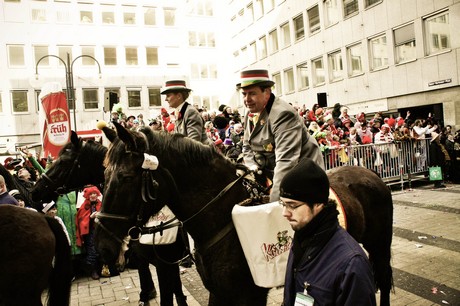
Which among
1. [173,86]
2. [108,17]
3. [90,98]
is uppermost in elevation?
[108,17]

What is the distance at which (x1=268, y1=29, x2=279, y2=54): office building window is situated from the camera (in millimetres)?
32906

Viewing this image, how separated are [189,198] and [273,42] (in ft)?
107

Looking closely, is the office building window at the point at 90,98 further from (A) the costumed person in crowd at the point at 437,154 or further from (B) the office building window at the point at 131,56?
(A) the costumed person in crowd at the point at 437,154

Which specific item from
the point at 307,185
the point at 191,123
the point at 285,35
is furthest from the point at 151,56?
the point at 307,185

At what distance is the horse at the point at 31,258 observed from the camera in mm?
3465

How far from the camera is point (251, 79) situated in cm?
324

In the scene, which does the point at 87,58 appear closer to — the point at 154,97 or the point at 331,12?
the point at 154,97

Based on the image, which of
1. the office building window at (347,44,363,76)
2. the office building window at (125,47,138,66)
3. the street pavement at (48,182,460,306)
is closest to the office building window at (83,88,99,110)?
the office building window at (125,47,138,66)

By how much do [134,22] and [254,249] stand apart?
37659 mm

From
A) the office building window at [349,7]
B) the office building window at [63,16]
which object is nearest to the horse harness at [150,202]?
the office building window at [349,7]

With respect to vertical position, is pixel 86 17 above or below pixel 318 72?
above

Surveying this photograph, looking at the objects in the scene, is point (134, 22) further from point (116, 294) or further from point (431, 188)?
point (116, 294)

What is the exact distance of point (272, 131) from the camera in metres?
3.25

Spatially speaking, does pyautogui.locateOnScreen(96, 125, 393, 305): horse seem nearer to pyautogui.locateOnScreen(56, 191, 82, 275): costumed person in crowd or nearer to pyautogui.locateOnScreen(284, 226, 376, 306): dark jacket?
pyautogui.locateOnScreen(284, 226, 376, 306): dark jacket
